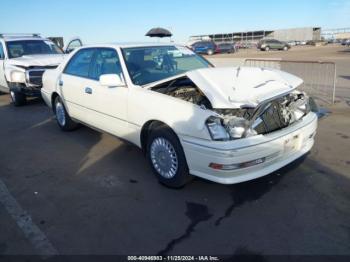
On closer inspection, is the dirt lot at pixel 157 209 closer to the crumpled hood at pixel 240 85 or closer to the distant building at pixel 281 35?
the crumpled hood at pixel 240 85

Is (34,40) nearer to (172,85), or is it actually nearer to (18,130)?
(18,130)

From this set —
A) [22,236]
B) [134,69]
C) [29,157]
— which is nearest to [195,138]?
[134,69]

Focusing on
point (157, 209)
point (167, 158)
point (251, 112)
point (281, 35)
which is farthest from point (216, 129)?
point (281, 35)

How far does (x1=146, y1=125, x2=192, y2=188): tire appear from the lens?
3482 mm

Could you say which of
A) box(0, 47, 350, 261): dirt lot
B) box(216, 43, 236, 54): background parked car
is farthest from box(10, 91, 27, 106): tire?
box(216, 43, 236, 54): background parked car

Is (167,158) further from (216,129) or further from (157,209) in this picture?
(216,129)

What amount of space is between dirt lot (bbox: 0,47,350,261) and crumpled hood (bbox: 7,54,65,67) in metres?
4.39

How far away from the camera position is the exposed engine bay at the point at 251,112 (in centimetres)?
318

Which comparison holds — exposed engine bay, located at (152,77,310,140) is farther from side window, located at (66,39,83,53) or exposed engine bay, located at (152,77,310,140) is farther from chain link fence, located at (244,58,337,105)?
side window, located at (66,39,83,53)

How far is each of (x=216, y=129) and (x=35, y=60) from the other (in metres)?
7.38

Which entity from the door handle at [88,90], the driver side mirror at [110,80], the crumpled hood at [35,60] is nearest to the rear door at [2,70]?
the crumpled hood at [35,60]

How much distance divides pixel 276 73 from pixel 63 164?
321 cm

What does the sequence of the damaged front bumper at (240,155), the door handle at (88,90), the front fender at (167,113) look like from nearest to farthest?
1. the damaged front bumper at (240,155)
2. the front fender at (167,113)
3. the door handle at (88,90)

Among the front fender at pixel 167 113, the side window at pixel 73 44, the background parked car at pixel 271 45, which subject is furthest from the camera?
the background parked car at pixel 271 45
